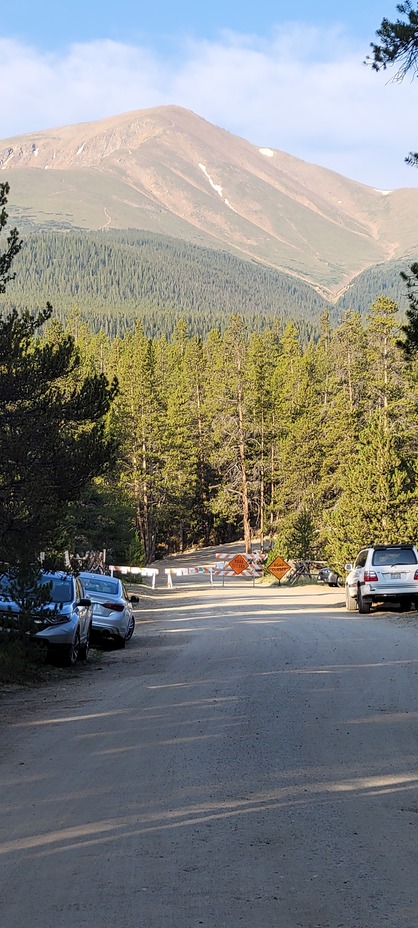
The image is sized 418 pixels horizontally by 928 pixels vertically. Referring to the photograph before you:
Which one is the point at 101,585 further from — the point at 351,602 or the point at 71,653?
the point at 351,602

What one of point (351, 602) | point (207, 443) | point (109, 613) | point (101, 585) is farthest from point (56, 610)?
point (207, 443)

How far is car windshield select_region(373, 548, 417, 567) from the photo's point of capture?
82.5 ft

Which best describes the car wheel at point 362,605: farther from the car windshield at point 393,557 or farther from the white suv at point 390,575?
the car windshield at point 393,557

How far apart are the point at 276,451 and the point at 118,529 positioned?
1211 inches

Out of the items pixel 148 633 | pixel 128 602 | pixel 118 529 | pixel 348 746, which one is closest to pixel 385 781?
pixel 348 746

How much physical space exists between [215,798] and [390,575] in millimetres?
18327

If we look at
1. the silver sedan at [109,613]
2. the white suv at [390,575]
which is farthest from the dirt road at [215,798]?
the white suv at [390,575]

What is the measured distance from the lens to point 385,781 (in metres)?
7.84

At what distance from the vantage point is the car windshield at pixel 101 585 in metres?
20.1

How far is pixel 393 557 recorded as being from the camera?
998 inches

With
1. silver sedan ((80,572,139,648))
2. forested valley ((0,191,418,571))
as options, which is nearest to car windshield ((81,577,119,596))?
silver sedan ((80,572,139,648))

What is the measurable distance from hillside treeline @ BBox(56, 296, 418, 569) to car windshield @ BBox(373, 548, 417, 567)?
1352 cm

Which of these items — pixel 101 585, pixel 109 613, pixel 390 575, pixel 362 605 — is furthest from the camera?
pixel 362 605

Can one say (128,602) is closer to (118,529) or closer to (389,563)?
(389,563)
